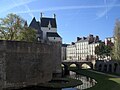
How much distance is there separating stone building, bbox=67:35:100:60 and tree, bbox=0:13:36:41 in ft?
149

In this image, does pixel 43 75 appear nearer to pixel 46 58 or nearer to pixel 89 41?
pixel 46 58

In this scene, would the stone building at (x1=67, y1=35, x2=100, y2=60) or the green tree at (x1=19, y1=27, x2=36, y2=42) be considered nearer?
the green tree at (x1=19, y1=27, x2=36, y2=42)

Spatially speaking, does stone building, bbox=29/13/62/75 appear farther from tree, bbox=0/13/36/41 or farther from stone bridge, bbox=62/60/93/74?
tree, bbox=0/13/36/41

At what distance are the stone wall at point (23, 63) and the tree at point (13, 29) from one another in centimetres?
592

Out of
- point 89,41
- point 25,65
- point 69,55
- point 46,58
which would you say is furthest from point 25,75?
point 69,55

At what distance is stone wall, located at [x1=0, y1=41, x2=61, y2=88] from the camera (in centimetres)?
2181

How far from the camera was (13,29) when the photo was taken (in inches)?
1297

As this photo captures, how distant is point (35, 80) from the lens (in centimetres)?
2525

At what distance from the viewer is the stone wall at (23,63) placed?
21.8 meters

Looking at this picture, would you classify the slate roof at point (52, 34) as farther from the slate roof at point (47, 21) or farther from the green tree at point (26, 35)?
the green tree at point (26, 35)

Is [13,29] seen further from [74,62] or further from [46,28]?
[74,62]

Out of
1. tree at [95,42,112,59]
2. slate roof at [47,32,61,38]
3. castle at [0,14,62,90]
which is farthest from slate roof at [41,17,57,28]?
castle at [0,14,62,90]

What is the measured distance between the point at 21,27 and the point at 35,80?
10.6 m

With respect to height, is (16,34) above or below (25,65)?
above
